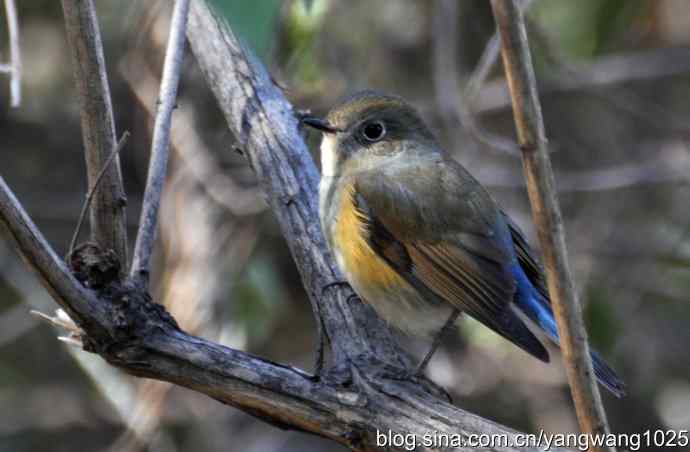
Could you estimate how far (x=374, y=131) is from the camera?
3.98 meters

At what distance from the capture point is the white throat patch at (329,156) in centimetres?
386

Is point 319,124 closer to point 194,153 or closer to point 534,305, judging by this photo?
point 534,305

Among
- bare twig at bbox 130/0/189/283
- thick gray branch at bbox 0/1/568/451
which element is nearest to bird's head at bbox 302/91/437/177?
bare twig at bbox 130/0/189/283

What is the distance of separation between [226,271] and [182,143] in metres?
0.71

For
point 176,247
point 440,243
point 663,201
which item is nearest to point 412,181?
point 440,243

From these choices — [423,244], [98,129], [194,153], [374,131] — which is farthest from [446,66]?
[98,129]

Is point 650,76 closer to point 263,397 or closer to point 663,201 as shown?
point 663,201

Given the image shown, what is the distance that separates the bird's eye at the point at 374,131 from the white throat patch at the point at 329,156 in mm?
129

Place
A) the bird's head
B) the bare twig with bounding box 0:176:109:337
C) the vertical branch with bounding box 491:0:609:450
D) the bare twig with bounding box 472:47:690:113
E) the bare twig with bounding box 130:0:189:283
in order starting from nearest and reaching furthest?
the vertical branch with bounding box 491:0:609:450
the bare twig with bounding box 0:176:109:337
the bare twig with bounding box 130:0:189:283
the bird's head
the bare twig with bounding box 472:47:690:113

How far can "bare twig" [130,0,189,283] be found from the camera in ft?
9.00

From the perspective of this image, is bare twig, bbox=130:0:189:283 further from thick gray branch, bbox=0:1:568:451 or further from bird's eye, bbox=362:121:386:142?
bird's eye, bbox=362:121:386:142

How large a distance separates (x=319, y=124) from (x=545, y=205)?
200 centimetres

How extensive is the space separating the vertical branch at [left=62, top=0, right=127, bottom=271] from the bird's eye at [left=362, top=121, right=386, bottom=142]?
55.1 inches

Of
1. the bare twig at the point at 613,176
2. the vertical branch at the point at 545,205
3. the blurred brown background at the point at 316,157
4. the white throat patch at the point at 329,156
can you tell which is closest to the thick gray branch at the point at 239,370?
the vertical branch at the point at 545,205
